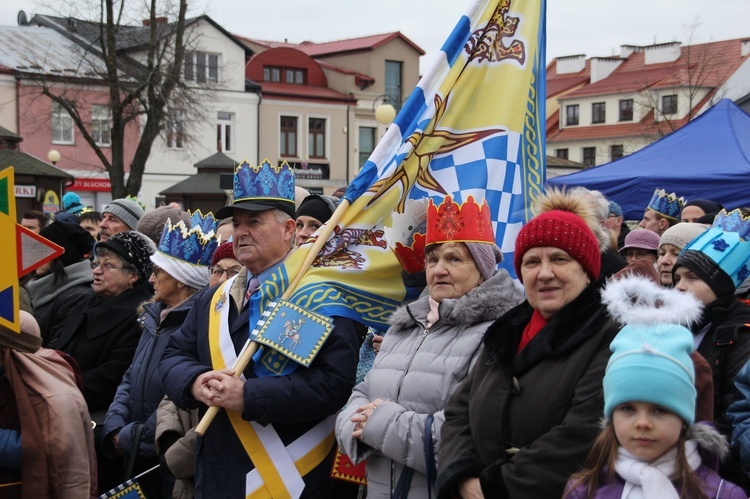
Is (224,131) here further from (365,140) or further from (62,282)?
(62,282)

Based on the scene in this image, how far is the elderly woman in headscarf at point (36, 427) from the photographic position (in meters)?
4.41

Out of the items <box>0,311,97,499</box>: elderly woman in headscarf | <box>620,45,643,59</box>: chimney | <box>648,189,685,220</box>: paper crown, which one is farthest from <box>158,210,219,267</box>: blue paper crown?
<box>620,45,643,59</box>: chimney

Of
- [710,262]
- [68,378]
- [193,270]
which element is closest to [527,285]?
[710,262]

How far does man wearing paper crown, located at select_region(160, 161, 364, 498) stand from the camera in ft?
14.1

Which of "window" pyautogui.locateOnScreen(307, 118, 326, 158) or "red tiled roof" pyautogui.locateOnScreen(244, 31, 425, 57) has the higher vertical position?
"red tiled roof" pyautogui.locateOnScreen(244, 31, 425, 57)

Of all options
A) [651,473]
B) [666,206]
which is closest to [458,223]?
[651,473]

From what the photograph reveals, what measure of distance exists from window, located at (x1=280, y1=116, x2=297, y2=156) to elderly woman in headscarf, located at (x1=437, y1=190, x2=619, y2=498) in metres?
45.5

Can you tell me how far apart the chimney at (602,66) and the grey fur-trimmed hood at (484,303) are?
62946 mm

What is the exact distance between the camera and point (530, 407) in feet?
10.9

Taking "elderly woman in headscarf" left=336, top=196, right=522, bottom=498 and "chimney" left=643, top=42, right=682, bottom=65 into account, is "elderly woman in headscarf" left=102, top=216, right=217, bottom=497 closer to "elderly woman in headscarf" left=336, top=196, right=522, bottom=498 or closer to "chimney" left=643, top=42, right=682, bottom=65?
"elderly woman in headscarf" left=336, top=196, right=522, bottom=498

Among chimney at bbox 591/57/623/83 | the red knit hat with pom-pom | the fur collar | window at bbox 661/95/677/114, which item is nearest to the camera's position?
the fur collar

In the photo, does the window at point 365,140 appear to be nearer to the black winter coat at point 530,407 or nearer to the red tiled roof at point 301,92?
the red tiled roof at point 301,92

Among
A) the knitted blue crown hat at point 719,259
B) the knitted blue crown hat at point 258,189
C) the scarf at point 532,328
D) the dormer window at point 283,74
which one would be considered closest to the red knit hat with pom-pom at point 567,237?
the scarf at point 532,328

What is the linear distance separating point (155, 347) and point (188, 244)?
0.76m
